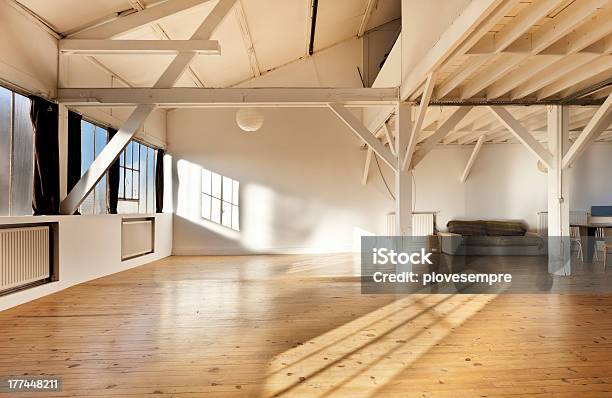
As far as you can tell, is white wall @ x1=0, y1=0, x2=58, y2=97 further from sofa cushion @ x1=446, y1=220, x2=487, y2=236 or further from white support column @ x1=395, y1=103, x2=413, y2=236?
sofa cushion @ x1=446, y1=220, x2=487, y2=236

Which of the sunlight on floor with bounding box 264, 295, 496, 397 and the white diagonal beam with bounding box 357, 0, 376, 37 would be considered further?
the white diagonal beam with bounding box 357, 0, 376, 37

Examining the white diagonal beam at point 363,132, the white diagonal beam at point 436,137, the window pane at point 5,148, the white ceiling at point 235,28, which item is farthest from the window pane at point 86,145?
the white diagonal beam at point 436,137

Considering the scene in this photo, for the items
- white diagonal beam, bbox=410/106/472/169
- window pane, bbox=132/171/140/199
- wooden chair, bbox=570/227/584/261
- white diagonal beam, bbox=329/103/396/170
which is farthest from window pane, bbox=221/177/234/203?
wooden chair, bbox=570/227/584/261

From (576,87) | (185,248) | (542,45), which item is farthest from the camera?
(185,248)

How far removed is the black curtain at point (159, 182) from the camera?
8.88m

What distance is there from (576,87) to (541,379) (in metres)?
4.31

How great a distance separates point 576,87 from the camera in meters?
5.36

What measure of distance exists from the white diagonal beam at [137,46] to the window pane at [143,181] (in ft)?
10.8

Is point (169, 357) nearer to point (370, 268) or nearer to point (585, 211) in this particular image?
point (370, 268)

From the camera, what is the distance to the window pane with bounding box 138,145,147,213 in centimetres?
836

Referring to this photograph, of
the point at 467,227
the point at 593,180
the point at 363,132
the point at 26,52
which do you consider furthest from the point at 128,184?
the point at 593,180

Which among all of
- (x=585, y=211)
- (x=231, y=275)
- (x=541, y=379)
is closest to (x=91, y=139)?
(x=231, y=275)

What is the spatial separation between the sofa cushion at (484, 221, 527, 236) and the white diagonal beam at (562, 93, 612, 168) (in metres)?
3.71

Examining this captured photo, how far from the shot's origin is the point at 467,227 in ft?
31.1
